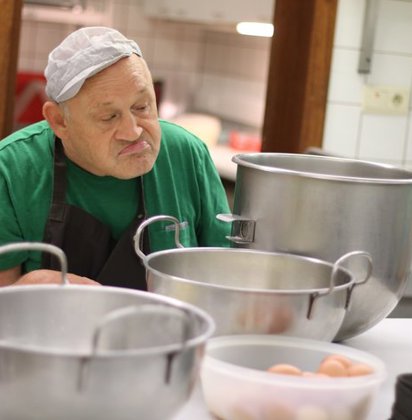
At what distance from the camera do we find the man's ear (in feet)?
6.42

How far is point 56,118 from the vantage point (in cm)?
197

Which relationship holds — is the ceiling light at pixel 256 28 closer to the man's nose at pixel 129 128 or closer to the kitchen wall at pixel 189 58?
the kitchen wall at pixel 189 58

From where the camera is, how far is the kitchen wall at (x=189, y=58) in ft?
19.0

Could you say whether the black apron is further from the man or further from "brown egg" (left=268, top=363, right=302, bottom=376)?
"brown egg" (left=268, top=363, right=302, bottom=376)

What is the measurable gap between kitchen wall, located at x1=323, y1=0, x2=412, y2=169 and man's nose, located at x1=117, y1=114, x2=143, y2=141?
5.75 feet

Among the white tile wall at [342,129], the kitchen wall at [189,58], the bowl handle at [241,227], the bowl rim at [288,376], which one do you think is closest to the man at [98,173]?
the bowl handle at [241,227]

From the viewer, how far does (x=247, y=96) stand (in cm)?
571

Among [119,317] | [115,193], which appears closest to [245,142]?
[115,193]

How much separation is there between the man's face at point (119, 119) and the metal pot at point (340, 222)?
0.37 metres

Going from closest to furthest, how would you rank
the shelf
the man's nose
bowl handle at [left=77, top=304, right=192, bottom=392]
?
bowl handle at [left=77, top=304, right=192, bottom=392], the man's nose, the shelf

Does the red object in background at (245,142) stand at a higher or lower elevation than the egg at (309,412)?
higher

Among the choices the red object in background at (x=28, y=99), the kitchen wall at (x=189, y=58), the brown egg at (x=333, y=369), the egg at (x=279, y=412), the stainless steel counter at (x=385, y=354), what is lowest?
the stainless steel counter at (x=385, y=354)

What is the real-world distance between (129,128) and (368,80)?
190cm

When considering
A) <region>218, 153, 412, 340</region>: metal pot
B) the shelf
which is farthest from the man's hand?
the shelf
